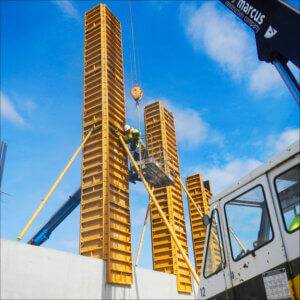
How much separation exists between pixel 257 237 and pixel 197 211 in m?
21.6

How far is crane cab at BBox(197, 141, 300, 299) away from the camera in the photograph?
3.51 meters

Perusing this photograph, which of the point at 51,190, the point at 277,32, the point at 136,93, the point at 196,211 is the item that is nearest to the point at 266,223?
the point at 277,32

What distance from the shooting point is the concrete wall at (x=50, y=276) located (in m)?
9.50

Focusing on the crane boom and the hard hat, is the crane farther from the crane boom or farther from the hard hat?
the hard hat

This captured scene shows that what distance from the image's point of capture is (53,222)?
23766 mm

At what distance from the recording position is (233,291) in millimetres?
3984

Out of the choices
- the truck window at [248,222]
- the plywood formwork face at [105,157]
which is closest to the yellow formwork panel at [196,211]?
the plywood formwork face at [105,157]

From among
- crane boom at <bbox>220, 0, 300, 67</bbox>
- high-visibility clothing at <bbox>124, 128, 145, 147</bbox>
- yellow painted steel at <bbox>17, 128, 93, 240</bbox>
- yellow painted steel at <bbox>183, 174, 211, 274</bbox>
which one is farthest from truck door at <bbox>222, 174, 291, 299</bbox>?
yellow painted steel at <bbox>183, 174, 211, 274</bbox>

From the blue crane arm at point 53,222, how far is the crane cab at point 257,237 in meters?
19.7

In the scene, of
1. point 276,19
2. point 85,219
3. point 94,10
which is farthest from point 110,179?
point 276,19

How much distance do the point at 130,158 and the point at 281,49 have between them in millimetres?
12764

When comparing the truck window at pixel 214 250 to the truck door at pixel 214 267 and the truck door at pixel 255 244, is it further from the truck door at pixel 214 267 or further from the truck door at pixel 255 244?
the truck door at pixel 255 244

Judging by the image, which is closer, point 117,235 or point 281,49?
point 281,49

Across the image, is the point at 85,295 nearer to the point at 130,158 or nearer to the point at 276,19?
A: the point at 130,158
